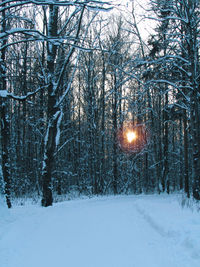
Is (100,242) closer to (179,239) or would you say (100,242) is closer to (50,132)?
(179,239)

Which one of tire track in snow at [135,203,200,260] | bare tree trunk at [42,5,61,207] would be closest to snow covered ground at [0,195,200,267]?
tire track in snow at [135,203,200,260]

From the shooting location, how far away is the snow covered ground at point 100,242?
3.11 m

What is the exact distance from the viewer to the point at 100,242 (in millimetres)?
3969

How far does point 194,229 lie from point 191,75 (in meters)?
7.01

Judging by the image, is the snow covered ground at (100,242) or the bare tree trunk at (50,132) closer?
the snow covered ground at (100,242)

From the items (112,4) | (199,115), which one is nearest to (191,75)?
(199,115)

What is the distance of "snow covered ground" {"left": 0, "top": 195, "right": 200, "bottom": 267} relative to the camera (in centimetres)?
311

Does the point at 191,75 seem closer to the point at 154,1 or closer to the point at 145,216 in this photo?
the point at 154,1

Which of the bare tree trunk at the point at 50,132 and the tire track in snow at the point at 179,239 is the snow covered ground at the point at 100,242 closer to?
the tire track in snow at the point at 179,239

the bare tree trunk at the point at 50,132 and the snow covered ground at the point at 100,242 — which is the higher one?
the bare tree trunk at the point at 50,132

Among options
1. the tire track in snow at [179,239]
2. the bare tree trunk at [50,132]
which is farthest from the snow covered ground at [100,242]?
the bare tree trunk at [50,132]

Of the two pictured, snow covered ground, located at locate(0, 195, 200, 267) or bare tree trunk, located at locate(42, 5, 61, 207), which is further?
bare tree trunk, located at locate(42, 5, 61, 207)

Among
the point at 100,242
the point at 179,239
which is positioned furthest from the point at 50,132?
the point at 179,239

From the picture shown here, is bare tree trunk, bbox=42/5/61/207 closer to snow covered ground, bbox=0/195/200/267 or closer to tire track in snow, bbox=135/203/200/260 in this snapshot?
snow covered ground, bbox=0/195/200/267
